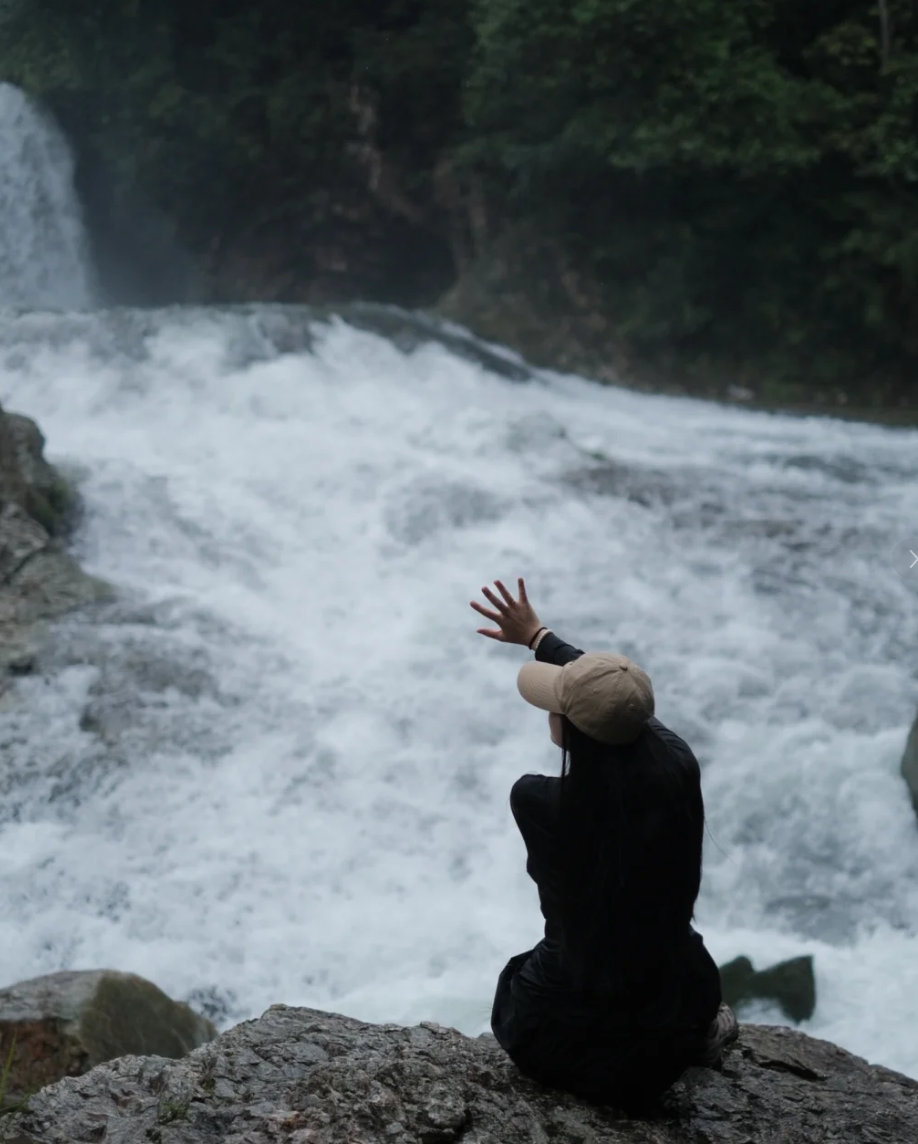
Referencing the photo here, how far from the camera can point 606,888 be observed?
7.76ft

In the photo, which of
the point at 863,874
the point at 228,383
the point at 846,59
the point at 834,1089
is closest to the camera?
the point at 834,1089

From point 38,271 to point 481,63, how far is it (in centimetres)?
689

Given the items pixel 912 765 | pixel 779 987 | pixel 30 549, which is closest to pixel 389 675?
pixel 30 549

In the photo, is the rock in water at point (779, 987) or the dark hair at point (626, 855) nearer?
the dark hair at point (626, 855)

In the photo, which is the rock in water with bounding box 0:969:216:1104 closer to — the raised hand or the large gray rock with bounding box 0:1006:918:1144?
the large gray rock with bounding box 0:1006:918:1144

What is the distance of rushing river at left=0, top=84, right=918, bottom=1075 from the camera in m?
5.34

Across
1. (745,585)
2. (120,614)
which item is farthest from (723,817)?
(120,614)

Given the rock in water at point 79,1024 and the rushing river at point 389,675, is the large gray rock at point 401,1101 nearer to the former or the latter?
the rock in water at point 79,1024

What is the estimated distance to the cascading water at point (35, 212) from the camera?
55.4 ft

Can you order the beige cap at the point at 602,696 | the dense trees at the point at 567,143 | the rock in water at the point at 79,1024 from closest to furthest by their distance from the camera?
1. the beige cap at the point at 602,696
2. the rock in water at the point at 79,1024
3. the dense trees at the point at 567,143

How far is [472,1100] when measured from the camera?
8.39 ft

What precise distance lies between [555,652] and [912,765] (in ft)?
13.5

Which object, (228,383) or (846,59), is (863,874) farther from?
(846,59)

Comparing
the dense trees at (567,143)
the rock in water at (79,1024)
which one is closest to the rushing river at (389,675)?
the rock in water at (79,1024)
